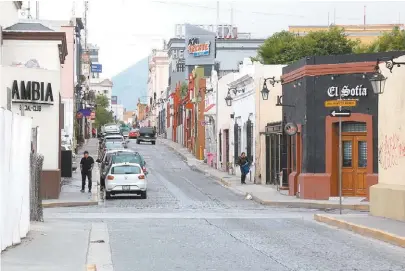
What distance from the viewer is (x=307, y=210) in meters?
33.1

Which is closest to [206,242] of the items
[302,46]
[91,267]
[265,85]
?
[91,267]

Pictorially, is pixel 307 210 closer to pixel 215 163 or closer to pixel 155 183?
pixel 155 183

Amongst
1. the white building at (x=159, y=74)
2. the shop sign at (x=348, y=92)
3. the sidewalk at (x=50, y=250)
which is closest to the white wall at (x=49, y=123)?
the shop sign at (x=348, y=92)

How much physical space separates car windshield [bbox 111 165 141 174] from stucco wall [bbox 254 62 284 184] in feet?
36.1

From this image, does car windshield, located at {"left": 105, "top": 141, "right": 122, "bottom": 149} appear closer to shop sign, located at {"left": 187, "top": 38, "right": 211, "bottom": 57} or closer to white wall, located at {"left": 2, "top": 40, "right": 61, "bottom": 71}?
white wall, located at {"left": 2, "top": 40, "right": 61, "bottom": 71}

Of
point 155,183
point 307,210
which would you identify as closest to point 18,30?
point 155,183

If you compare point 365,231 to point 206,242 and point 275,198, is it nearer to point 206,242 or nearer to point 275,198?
point 206,242

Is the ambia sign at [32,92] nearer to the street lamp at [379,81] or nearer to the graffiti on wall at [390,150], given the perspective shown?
the graffiti on wall at [390,150]

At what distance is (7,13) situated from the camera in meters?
48.2

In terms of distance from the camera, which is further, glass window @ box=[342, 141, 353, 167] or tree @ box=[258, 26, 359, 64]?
tree @ box=[258, 26, 359, 64]

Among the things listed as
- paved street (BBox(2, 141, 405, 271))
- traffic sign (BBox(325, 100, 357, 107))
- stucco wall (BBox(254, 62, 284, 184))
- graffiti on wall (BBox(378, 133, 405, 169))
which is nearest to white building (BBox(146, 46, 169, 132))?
stucco wall (BBox(254, 62, 284, 184))

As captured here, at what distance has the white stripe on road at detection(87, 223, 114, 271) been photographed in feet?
50.5

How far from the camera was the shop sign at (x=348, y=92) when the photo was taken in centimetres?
3719

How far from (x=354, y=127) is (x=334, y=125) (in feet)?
2.64
